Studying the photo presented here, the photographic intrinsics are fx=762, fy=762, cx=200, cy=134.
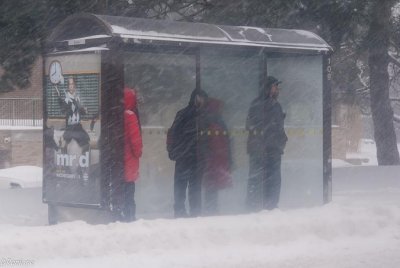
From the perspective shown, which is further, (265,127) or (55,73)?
(265,127)

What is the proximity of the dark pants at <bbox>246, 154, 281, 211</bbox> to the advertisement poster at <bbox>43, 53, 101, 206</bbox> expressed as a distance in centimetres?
258

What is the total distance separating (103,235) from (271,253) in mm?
1994

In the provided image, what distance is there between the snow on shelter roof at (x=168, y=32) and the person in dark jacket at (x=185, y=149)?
2.69 feet

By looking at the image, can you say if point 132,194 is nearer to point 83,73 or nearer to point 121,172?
point 121,172

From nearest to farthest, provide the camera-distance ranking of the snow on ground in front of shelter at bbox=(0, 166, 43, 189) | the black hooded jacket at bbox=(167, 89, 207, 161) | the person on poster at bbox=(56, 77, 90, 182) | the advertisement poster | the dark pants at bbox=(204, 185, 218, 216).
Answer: the advertisement poster, the person on poster at bbox=(56, 77, 90, 182), the black hooded jacket at bbox=(167, 89, 207, 161), the dark pants at bbox=(204, 185, 218, 216), the snow on ground in front of shelter at bbox=(0, 166, 43, 189)

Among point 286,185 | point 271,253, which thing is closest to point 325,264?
point 271,253

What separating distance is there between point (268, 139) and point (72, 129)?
285cm

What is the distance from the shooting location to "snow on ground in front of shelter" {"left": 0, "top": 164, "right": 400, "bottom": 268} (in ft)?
27.1

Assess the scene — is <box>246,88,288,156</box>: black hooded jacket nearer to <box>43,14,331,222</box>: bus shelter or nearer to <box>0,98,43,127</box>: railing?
<box>43,14,331,222</box>: bus shelter

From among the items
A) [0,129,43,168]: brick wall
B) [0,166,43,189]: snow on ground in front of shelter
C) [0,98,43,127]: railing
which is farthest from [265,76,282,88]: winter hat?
[0,98,43,127]: railing

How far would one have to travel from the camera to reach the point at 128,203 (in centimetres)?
977

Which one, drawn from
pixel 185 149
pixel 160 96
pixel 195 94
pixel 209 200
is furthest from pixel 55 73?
pixel 209 200

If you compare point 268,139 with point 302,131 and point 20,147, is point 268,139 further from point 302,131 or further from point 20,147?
point 20,147

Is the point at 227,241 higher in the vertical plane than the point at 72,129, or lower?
lower
